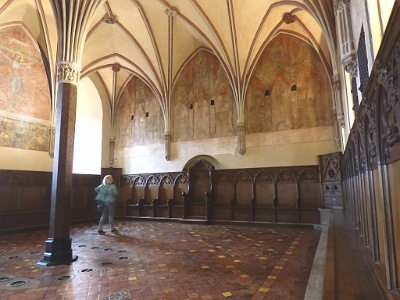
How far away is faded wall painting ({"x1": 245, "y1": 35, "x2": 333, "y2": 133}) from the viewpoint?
11.2 meters

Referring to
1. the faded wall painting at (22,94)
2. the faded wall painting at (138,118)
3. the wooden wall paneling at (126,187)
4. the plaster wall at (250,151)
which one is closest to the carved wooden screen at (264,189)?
the plaster wall at (250,151)

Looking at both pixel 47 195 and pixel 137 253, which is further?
pixel 47 195

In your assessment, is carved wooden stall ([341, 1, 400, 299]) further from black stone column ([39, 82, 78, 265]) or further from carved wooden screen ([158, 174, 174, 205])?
carved wooden screen ([158, 174, 174, 205])

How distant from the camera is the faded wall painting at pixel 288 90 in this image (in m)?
11.2

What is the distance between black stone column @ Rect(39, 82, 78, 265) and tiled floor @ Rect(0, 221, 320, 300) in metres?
0.37

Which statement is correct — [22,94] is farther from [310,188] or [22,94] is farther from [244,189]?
[310,188]

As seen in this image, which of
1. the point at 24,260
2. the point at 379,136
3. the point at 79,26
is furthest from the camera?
the point at 79,26

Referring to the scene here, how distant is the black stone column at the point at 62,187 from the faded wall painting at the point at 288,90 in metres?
7.87

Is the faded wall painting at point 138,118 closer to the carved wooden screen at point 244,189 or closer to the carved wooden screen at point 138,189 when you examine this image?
the carved wooden screen at point 138,189

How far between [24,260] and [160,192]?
7.94 metres

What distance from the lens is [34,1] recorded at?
1044 cm

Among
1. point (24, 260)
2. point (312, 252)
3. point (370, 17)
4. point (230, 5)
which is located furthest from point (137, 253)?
point (230, 5)

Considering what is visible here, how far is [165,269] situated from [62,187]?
2868mm

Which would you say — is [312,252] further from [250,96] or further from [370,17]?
[250,96]
